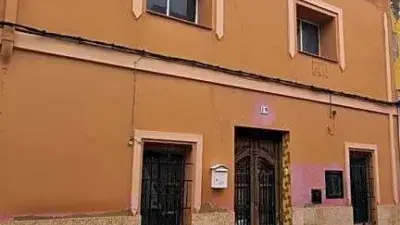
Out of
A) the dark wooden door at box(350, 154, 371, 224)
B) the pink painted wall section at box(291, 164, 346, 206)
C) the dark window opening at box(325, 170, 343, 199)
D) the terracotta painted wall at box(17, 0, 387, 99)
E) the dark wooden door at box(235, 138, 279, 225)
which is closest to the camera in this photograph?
the terracotta painted wall at box(17, 0, 387, 99)

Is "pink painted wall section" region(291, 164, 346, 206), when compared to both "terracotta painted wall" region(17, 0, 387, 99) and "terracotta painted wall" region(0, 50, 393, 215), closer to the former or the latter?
"terracotta painted wall" region(0, 50, 393, 215)

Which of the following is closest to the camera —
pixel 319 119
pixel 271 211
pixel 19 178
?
pixel 19 178

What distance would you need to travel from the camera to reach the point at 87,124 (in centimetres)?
597

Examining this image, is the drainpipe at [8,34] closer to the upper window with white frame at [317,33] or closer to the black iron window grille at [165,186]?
the black iron window grille at [165,186]

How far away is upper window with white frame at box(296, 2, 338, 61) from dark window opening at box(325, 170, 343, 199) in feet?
7.79

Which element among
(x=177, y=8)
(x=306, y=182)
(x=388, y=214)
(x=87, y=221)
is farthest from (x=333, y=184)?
(x=87, y=221)

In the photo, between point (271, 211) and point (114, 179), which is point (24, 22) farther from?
point (271, 211)

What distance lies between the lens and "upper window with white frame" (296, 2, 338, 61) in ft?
31.0

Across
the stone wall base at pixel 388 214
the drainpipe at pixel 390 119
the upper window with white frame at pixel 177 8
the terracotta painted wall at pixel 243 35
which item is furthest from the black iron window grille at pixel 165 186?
the drainpipe at pixel 390 119

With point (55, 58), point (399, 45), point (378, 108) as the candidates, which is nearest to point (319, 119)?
point (378, 108)

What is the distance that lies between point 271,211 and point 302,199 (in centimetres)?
61

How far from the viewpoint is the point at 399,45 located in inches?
432

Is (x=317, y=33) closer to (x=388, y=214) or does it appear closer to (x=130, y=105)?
(x=388, y=214)

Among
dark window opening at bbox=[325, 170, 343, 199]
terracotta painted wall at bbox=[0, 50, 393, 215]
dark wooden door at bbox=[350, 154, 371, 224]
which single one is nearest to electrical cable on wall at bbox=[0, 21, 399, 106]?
terracotta painted wall at bbox=[0, 50, 393, 215]
